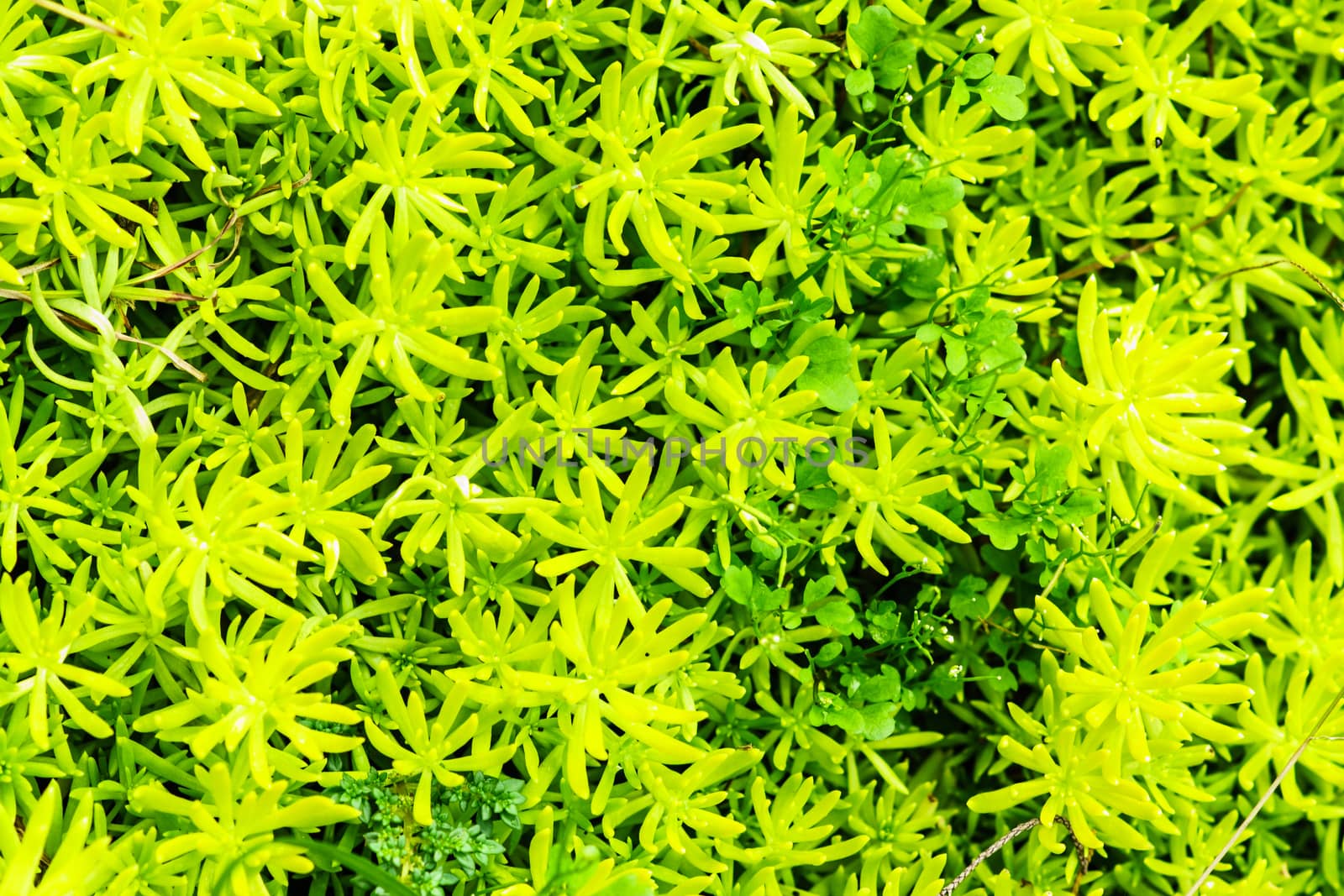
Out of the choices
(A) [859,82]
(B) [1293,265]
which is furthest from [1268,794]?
(A) [859,82]

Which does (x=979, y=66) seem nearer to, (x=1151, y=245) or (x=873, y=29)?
(x=873, y=29)

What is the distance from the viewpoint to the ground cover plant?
1.39 m

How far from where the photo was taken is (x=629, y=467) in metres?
1.55

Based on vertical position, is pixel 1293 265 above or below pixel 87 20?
below

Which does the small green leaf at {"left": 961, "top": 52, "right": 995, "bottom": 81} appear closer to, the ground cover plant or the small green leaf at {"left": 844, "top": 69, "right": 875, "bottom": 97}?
the ground cover plant

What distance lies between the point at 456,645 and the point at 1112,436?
3.14ft

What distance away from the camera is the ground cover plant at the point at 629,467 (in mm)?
1386

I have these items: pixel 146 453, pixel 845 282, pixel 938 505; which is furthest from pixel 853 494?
pixel 146 453

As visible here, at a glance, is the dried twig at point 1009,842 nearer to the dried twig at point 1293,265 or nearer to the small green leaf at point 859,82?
the dried twig at point 1293,265

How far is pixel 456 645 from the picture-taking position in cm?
149

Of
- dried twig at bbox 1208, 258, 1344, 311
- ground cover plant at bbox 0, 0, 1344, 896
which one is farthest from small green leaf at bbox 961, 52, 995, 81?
dried twig at bbox 1208, 258, 1344, 311

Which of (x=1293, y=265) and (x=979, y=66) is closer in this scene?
(x=979, y=66)

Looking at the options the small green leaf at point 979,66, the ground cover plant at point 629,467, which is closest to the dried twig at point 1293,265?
the ground cover plant at point 629,467

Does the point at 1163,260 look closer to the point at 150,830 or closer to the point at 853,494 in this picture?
the point at 853,494
